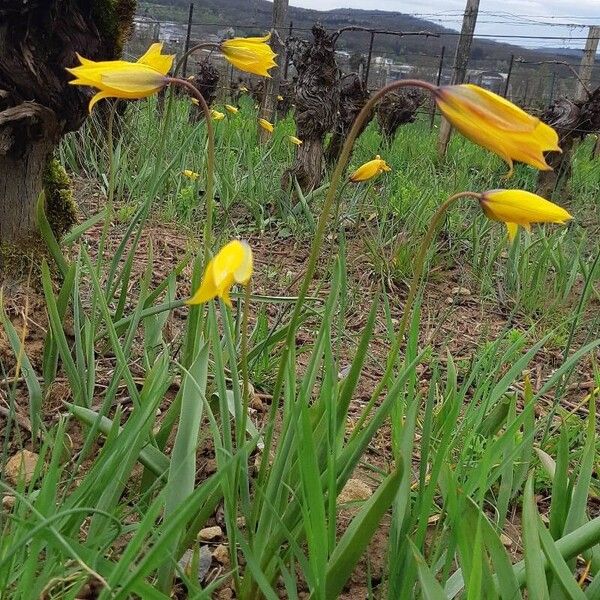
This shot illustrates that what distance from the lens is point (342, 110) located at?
4820 millimetres

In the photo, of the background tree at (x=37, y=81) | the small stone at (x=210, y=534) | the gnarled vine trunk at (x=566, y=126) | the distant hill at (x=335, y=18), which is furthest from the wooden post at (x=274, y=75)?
the distant hill at (x=335, y=18)

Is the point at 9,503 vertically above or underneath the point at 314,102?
underneath

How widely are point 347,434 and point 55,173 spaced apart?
1.07 meters

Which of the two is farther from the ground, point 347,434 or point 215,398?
point 215,398

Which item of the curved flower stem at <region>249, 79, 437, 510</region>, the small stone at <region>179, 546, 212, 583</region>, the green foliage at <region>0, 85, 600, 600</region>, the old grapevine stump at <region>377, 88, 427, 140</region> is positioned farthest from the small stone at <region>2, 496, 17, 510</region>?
the old grapevine stump at <region>377, 88, 427, 140</region>

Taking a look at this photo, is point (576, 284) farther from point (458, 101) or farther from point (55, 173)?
point (458, 101)

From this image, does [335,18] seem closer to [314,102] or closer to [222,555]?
[314,102]

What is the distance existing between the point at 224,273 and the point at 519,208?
0.38m

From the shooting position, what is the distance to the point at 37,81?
1.64 meters

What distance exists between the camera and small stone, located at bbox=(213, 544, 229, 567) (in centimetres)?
126

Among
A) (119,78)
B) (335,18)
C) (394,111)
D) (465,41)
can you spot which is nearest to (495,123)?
(119,78)

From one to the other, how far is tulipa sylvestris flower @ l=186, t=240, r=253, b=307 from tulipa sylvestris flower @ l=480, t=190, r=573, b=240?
0.32m

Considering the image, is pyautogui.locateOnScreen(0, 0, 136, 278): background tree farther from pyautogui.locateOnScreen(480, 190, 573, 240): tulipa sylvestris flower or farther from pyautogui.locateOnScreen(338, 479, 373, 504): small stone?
pyautogui.locateOnScreen(480, 190, 573, 240): tulipa sylvestris flower

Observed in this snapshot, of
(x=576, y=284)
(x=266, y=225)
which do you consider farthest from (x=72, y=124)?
(x=576, y=284)
